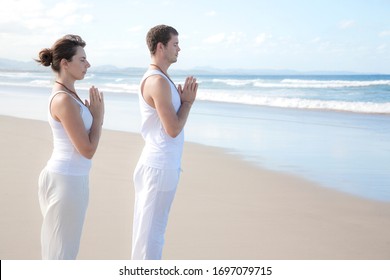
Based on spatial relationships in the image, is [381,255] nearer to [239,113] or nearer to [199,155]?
[199,155]

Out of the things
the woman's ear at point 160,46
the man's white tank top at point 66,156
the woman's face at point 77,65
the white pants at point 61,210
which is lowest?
the white pants at point 61,210

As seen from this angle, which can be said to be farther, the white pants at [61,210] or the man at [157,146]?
the man at [157,146]

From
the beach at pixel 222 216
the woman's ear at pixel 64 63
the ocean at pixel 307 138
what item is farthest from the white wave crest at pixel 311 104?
the woman's ear at pixel 64 63

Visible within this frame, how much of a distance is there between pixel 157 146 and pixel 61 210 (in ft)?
2.31

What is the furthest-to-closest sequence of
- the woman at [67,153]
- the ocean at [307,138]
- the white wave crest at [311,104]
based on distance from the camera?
the white wave crest at [311,104], the ocean at [307,138], the woman at [67,153]

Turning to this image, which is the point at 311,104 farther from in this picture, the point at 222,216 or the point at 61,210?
the point at 61,210

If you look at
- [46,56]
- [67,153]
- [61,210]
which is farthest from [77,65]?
[61,210]

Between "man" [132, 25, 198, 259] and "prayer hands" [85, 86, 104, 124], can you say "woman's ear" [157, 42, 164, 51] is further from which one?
"prayer hands" [85, 86, 104, 124]

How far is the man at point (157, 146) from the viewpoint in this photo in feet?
11.3

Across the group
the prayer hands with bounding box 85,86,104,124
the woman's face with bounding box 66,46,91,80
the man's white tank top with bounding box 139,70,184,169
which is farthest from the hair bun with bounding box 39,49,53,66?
the man's white tank top with bounding box 139,70,184,169

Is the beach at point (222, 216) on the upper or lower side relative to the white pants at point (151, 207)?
upper

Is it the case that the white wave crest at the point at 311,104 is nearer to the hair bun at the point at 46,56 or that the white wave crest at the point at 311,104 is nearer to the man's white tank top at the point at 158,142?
the man's white tank top at the point at 158,142

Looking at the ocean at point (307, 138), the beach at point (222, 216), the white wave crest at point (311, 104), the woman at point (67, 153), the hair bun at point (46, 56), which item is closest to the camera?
the woman at point (67, 153)
